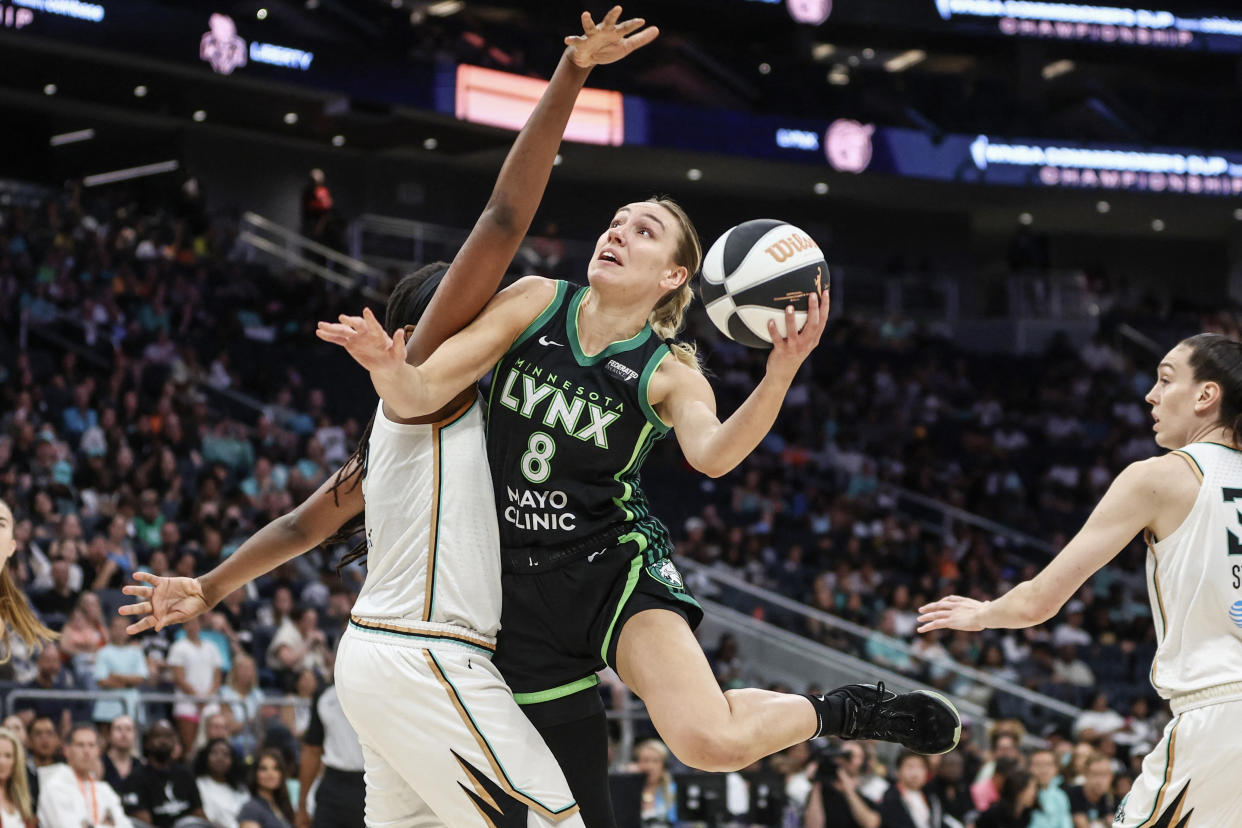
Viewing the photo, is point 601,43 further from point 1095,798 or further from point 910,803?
point 1095,798

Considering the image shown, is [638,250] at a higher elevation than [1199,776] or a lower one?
higher

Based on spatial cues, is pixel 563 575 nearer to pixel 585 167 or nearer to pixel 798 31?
pixel 585 167

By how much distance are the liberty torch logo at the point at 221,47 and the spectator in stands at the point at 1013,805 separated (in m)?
13.6

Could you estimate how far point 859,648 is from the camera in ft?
47.6

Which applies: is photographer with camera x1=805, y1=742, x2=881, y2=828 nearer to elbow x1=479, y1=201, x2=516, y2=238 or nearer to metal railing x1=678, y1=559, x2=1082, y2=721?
metal railing x1=678, y1=559, x2=1082, y2=721

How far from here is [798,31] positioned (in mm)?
28391

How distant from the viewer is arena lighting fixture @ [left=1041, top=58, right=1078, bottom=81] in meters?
30.0

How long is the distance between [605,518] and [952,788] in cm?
737

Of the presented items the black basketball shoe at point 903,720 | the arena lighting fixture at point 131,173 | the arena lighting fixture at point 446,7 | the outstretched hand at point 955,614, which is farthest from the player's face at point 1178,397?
the arena lighting fixture at point 446,7

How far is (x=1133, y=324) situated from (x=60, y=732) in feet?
70.5

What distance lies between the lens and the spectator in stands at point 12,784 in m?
7.84

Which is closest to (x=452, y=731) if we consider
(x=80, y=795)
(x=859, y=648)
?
(x=80, y=795)

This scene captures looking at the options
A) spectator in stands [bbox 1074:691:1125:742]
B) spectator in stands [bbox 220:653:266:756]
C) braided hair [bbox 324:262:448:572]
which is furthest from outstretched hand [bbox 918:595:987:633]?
spectator in stands [bbox 1074:691:1125:742]

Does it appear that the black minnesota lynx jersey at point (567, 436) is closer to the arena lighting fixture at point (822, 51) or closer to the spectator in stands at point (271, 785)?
the spectator in stands at point (271, 785)
